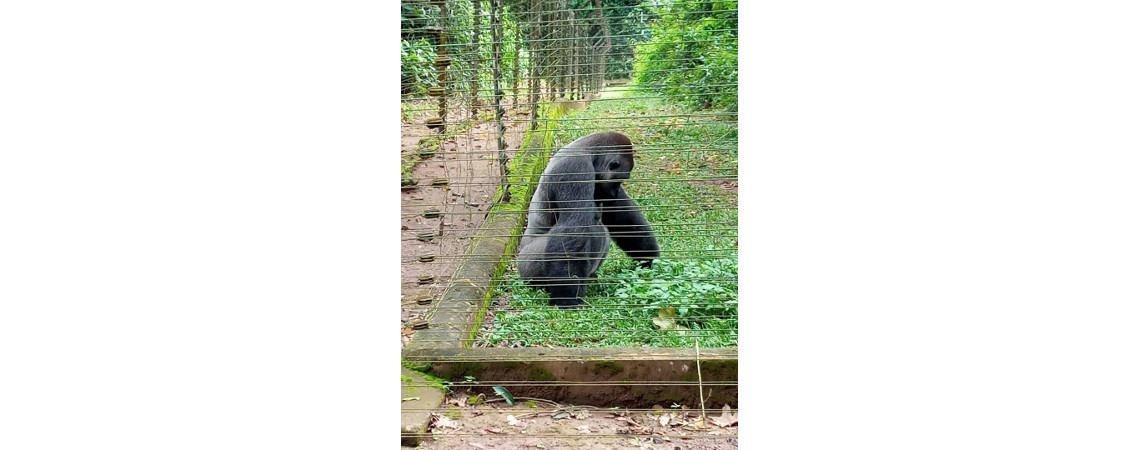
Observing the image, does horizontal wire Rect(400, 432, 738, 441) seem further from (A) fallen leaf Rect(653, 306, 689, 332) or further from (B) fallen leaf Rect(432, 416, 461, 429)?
(A) fallen leaf Rect(653, 306, 689, 332)

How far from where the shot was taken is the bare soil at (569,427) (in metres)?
2.43

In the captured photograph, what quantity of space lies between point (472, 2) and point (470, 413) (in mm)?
1777

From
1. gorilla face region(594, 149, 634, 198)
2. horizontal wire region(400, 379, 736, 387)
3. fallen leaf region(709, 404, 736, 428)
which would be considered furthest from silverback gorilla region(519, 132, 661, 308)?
fallen leaf region(709, 404, 736, 428)

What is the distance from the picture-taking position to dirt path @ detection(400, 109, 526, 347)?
2.83 m

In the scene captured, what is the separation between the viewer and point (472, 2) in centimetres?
340

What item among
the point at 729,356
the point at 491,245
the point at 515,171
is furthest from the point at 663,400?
the point at 515,171

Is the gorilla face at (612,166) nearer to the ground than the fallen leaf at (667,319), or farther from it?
farther from it

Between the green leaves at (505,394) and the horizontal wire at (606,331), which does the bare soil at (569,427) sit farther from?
the horizontal wire at (606,331)

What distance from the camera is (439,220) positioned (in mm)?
3312

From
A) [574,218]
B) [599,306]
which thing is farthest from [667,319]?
[574,218]

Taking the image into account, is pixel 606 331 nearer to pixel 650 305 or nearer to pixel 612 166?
pixel 650 305

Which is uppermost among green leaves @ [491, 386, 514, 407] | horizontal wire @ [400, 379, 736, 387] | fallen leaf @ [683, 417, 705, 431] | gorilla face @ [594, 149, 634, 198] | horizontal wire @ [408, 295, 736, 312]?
gorilla face @ [594, 149, 634, 198]

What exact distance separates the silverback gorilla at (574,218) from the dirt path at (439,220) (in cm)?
29

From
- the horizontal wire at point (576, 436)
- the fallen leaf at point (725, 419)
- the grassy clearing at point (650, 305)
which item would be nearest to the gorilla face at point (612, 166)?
the grassy clearing at point (650, 305)
